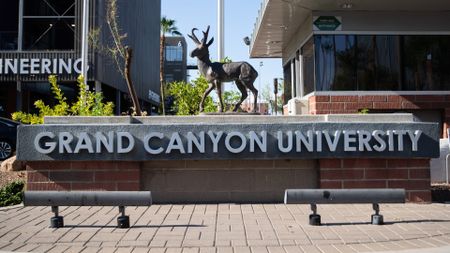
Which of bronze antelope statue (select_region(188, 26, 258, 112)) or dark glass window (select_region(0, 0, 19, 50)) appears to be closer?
bronze antelope statue (select_region(188, 26, 258, 112))

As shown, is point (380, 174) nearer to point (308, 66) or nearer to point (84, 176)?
point (84, 176)

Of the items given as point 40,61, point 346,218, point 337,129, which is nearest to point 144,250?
point 346,218

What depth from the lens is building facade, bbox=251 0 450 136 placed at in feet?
53.2

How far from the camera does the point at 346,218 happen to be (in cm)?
832

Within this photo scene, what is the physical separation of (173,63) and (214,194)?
274ft

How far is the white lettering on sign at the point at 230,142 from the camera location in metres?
9.59

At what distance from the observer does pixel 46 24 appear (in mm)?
34469

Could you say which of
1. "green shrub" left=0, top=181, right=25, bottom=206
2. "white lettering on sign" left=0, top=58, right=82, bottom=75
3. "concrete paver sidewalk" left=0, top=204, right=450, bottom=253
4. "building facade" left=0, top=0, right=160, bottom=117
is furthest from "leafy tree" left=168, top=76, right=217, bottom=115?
"white lettering on sign" left=0, top=58, right=82, bottom=75

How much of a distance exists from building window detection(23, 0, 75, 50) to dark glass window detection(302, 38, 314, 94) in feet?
62.6

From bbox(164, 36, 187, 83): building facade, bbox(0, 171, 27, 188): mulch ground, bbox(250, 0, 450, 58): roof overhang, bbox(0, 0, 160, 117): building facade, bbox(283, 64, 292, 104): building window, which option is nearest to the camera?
bbox(0, 171, 27, 188): mulch ground

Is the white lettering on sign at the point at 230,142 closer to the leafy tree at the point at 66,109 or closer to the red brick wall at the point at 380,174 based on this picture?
the red brick wall at the point at 380,174

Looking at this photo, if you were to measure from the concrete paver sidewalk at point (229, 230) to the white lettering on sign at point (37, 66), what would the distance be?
22.1m

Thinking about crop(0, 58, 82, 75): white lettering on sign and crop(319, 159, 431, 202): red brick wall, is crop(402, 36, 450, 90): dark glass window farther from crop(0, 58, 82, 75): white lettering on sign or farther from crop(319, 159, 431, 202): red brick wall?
crop(0, 58, 82, 75): white lettering on sign

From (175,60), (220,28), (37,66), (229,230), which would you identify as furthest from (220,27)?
(175,60)
